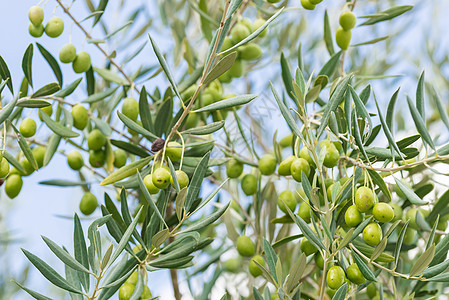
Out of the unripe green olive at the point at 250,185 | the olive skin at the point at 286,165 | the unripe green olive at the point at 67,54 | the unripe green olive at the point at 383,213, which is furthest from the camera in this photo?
the unripe green olive at the point at 250,185

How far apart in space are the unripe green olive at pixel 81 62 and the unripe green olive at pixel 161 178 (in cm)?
32

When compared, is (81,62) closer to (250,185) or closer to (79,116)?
(79,116)

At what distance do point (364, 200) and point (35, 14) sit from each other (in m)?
0.66

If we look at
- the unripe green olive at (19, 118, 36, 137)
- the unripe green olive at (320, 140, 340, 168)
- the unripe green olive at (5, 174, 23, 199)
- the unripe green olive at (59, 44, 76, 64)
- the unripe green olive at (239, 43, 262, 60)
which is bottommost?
the unripe green olive at (320, 140, 340, 168)

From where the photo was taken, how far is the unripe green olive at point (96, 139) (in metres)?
0.97

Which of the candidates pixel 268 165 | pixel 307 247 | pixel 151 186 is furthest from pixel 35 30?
pixel 307 247

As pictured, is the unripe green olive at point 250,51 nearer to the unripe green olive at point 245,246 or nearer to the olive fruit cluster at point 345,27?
the olive fruit cluster at point 345,27

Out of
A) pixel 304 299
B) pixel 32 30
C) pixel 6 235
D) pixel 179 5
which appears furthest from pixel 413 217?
pixel 6 235

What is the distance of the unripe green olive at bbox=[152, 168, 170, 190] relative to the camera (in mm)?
746

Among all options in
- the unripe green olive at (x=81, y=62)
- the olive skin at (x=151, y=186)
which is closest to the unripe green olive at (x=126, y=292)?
the olive skin at (x=151, y=186)

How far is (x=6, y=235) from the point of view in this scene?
1590 mm

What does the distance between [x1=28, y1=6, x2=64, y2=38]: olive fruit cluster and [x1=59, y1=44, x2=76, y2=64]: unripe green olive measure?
3 cm

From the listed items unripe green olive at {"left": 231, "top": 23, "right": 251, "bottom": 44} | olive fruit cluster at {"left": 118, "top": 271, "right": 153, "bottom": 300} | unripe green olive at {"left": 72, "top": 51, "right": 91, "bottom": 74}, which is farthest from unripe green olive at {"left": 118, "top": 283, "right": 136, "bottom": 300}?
unripe green olive at {"left": 231, "top": 23, "right": 251, "bottom": 44}

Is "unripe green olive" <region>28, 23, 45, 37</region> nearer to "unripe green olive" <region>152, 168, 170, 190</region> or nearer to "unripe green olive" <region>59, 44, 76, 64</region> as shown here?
"unripe green olive" <region>59, 44, 76, 64</region>
